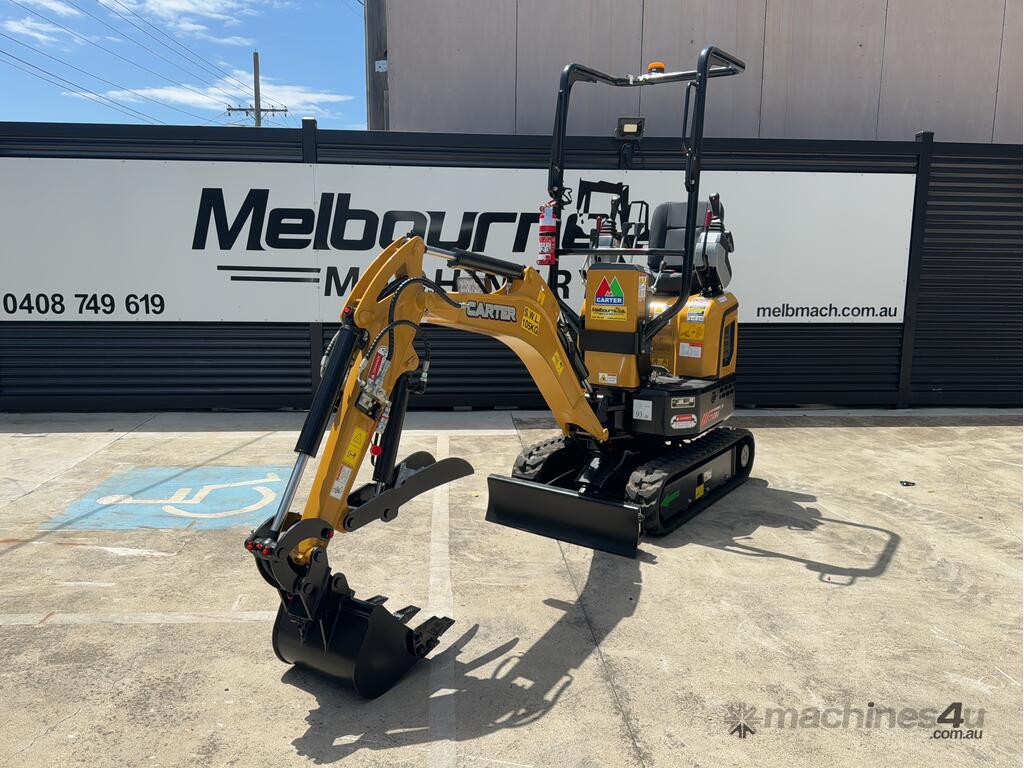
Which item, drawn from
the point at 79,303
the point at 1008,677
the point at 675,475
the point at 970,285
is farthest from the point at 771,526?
the point at 79,303

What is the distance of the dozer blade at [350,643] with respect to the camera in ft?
11.0

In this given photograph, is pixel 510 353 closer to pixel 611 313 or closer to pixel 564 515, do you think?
pixel 611 313

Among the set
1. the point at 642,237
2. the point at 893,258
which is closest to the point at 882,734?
the point at 642,237

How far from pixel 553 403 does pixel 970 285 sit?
23.5ft

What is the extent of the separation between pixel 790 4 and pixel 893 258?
3716 millimetres

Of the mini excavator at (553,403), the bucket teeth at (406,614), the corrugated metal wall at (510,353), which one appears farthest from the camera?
the corrugated metal wall at (510,353)

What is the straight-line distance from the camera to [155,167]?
8688 millimetres

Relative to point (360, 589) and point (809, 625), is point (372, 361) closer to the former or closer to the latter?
point (360, 589)

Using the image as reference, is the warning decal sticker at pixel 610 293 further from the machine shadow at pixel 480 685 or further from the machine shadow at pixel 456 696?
the machine shadow at pixel 456 696

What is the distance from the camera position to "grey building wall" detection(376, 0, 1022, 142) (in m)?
9.81

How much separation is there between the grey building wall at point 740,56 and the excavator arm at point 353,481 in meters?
6.78

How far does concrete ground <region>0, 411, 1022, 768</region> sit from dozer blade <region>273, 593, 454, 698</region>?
103 millimetres

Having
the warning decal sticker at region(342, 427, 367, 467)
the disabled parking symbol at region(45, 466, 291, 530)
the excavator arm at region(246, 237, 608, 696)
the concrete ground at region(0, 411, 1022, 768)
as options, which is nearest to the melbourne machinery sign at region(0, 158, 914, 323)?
the disabled parking symbol at region(45, 466, 291, 530)

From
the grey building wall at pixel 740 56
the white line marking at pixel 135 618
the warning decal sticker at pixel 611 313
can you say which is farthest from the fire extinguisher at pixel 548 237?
the grey building wall at pixel 740 56
